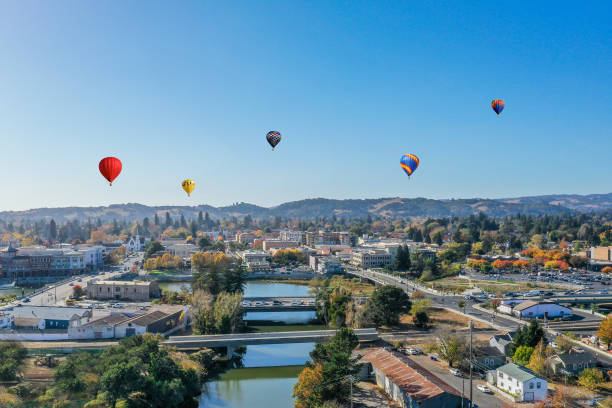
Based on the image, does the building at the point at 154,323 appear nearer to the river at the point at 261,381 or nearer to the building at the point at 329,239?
the river at the point at 261,381

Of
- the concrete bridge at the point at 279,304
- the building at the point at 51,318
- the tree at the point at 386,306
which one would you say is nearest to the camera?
the building at the point at 51,318

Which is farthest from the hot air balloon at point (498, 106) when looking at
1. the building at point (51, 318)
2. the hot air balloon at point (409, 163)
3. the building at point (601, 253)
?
the building at point (601, 253)

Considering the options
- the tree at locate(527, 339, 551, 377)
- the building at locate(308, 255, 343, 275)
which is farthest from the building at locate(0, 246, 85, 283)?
the tree at locate(527, 339, 551, 377)

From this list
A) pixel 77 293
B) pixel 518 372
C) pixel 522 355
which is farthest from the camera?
pixel 77 293

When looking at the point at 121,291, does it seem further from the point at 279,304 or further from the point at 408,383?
the point at 408,383

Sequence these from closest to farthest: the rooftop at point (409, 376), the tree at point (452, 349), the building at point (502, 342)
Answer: the rooftop at point (409, 376) → the tree at point (452, 349) → the building at point (502, 342)

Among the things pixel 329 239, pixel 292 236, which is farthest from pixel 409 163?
pixel 292 236
